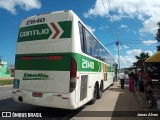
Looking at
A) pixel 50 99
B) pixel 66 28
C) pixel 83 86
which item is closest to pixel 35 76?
pixel 50 99

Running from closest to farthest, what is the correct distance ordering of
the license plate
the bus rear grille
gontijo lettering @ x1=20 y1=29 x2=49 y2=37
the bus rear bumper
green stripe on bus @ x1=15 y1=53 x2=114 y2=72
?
the bus rear bumper
green stripe on bus @ x1=15 y1=53 x2=114 y2=72
the license plate
gontijo lettering @ x1=20 y1=29 x2=49 y2=37
the bus rear grille

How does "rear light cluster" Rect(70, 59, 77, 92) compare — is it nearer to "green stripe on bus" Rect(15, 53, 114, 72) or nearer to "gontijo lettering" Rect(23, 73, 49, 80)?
"green stripe on bus" Rect(15, 53, 114, 72)

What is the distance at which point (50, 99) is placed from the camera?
8680 mm

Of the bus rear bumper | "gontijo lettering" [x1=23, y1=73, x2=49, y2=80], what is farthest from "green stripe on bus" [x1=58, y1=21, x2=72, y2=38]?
the bus rear bumper

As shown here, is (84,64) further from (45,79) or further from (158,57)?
(158,57)

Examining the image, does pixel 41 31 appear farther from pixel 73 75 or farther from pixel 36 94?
pixel 36 94

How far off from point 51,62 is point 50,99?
125 centimetres

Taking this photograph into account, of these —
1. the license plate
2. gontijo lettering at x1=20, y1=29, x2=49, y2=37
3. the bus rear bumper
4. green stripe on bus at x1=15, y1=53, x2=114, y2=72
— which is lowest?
the bus rear bumper

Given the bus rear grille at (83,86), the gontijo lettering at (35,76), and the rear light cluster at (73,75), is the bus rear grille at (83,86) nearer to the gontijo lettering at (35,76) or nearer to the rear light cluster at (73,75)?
the rear light cluster at (73,75)

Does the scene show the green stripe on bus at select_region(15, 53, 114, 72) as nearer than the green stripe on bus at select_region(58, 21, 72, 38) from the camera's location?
Yes

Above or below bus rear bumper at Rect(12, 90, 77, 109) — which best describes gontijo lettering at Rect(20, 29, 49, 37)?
above

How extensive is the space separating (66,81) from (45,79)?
81cm

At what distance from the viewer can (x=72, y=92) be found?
8.48 metres

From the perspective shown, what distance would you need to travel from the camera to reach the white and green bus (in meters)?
8.61
